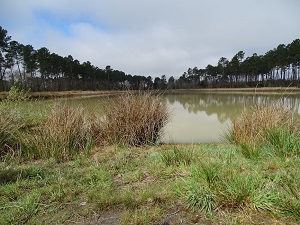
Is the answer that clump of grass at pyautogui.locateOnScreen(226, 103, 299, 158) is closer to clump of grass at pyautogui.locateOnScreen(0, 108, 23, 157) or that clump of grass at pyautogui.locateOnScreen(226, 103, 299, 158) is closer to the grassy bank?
the grassy bank

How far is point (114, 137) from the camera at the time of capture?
247 inches

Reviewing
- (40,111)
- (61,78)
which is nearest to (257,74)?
(61,78)

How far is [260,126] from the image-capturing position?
5395 mm

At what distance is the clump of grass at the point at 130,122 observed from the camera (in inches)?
247

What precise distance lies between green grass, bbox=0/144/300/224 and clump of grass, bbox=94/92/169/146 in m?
2.22

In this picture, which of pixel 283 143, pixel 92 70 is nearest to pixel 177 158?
pixel 283 143

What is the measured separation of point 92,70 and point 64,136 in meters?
68.0

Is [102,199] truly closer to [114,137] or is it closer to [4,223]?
[4,223]

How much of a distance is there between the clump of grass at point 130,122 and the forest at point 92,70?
62.5 ft

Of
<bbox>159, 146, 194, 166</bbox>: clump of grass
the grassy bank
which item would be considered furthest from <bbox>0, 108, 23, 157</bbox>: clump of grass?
<bbox>159, 146, 194, 166</bbox>: clump of grass

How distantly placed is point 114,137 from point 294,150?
13.0 feet

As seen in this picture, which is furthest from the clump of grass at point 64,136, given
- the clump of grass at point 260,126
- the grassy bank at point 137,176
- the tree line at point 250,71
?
the tree line at point 250,71

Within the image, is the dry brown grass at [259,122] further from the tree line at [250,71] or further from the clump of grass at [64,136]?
the tree line at [250,71]

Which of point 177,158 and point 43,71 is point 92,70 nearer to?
point 43,71
